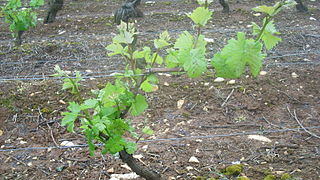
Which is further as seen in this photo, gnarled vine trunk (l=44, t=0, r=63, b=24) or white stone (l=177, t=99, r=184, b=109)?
gnarled vine trunk (l=44, t=0, r=63, b=24)

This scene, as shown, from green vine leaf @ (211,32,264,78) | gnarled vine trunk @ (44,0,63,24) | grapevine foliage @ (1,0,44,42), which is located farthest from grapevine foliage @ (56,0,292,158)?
gnarled vine trunk @ (44,0,63,24)

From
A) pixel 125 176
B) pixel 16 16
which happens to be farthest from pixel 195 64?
pixel 16 16

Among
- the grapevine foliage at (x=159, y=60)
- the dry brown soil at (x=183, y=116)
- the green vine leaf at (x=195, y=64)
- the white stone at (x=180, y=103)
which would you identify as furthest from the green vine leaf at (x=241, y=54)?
the white stone at (x=180, y=103)

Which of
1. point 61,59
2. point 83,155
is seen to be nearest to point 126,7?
point 61,59

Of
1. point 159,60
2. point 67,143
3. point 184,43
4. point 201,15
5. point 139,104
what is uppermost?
point 201,15

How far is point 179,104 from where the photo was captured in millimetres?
Result: 3803

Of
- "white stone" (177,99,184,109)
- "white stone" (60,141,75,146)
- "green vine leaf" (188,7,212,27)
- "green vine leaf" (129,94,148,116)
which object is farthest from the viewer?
"white stone" (177,99,184,109)

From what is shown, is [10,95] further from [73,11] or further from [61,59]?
[73,11]

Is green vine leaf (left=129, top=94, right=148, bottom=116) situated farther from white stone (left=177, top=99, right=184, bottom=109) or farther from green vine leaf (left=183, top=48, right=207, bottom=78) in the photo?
white stone (left=177, top=99, right=184, bottom=109)

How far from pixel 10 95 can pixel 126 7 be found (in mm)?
2055

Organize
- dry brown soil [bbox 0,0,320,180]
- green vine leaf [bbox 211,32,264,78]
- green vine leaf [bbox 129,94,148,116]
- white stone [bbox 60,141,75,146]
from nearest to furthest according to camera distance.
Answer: green vine leaf [bbox 211,32,264,78]
green vine leaf [bbox 129,94,148,116]
dry brown soil [bbox 0,0,320,180]
white stone [bbox 60,141,75,146]

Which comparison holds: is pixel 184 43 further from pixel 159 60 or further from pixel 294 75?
pixel 294 75

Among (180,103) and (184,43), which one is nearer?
(184,43)

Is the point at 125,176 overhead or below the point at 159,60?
below
